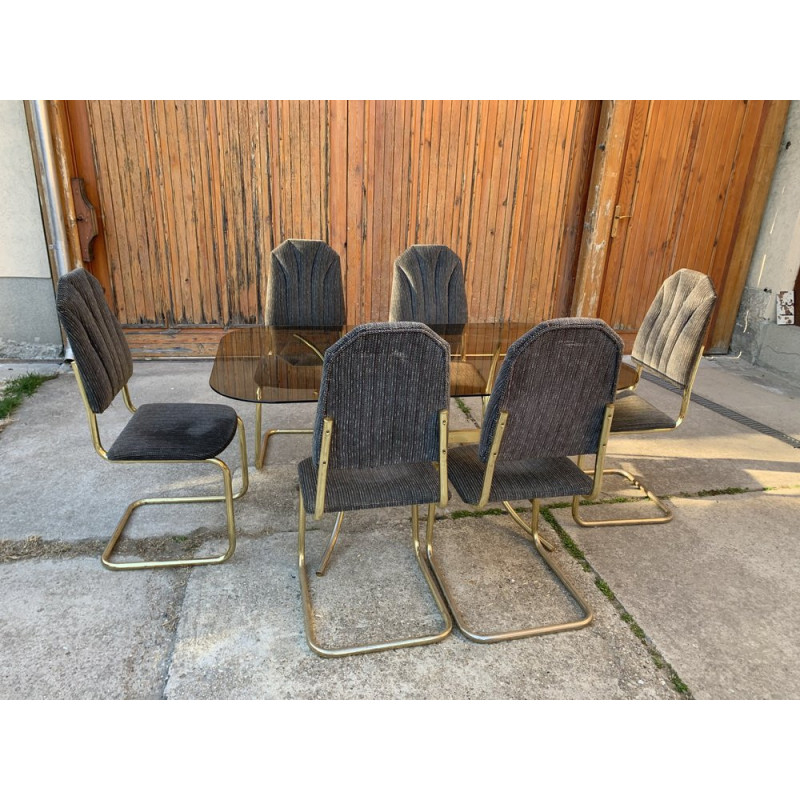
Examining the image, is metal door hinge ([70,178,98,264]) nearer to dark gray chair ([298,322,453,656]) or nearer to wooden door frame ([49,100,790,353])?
wooden door frame ([49,100,790,353])

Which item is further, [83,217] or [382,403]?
[83,217]

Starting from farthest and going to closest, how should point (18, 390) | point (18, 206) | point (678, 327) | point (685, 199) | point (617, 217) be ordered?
point (685, 199)
point (617, 217)
point (18, 206)
point (18, 390)
point (678, 327)

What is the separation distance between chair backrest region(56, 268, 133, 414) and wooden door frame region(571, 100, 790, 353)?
363cm

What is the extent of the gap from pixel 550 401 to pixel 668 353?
1191 millimetres

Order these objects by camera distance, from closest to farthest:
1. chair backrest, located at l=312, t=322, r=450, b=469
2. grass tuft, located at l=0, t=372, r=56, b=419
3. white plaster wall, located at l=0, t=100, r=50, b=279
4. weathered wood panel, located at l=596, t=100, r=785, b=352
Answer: chair backrest, located at l=312, t=322, r=450, b=469
grass tuft, located at l=0, t=372, r=56, b=419
white plaster wall, located at l=0, t=100, r=50, b=279
weathered wood panel, located at l=596, t=100, r=785, b=352

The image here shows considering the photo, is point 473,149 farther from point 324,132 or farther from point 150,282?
point 150,282

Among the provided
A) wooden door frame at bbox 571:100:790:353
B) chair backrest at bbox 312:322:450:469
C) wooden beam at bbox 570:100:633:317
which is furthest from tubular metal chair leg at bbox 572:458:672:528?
wooden beam at bbox 570:100:633:317

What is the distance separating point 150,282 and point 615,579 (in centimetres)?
380

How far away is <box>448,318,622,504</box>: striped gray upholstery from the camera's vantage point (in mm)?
1510

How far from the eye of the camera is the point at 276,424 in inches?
129

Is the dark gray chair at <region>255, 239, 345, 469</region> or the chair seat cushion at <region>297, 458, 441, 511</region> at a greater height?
the dark gray chair at <region>255, 239, 345, 469</region>

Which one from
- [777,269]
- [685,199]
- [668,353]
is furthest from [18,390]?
[777,269]

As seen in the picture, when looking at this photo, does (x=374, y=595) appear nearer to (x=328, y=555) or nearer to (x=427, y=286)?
(x=328, y=555)

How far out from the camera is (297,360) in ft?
7.67
